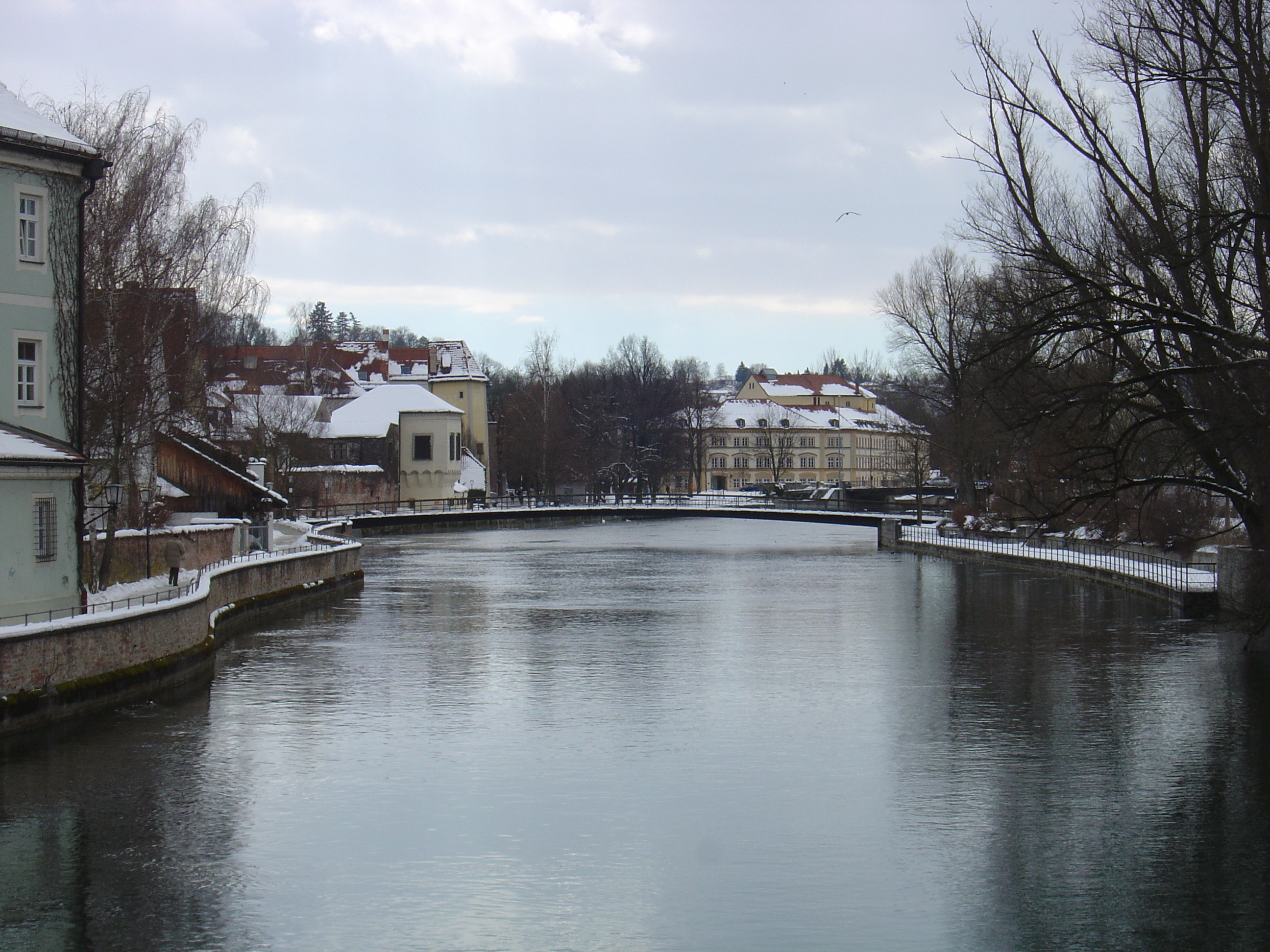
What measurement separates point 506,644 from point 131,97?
18.2 metres

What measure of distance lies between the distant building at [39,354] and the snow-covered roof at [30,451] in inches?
1.0

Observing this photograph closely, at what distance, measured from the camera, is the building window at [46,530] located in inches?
925

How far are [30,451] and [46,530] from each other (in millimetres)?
1427

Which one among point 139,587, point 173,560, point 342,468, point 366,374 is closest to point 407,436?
point 342,468

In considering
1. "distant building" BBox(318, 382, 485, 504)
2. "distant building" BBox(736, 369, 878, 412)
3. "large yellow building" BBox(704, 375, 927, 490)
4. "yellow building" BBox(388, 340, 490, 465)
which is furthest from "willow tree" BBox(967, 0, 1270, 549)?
"distant building" BBox(736, 369, 878, 412)

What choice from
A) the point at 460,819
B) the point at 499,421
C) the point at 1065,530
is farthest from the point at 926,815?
the point at 499,421

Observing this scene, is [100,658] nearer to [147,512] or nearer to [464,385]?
[147,512]

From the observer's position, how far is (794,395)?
165 meters

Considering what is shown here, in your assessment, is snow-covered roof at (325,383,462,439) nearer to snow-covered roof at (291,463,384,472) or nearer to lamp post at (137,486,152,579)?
snow-covered roof at (291,463,384,472)

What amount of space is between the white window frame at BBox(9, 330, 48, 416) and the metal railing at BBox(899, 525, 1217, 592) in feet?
55.7

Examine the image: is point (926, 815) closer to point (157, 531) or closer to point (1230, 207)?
point (1230, 207)

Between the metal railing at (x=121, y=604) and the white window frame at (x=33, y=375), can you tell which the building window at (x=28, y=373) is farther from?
the metal railing at (x=121, y=604)

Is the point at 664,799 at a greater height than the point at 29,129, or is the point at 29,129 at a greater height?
the point at 29,129

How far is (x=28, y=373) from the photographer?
82.7 feet
